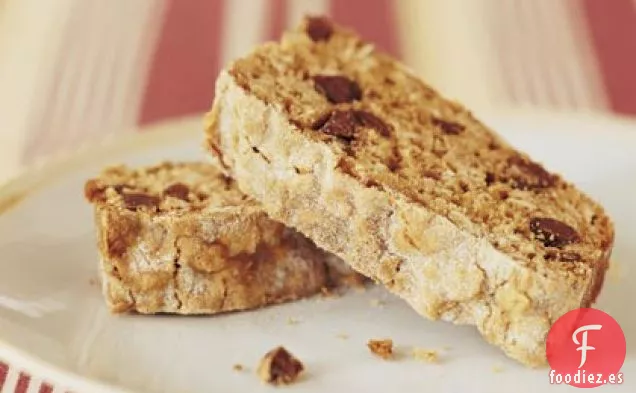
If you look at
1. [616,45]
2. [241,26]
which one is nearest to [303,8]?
[241,26]

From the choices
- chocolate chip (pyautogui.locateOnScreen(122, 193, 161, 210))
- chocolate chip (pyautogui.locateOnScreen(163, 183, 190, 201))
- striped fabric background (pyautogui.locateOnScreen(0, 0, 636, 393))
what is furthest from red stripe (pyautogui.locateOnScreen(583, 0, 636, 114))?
chocolate chip (pyautogui.locateOnScreen(122, 193, 161, 210))

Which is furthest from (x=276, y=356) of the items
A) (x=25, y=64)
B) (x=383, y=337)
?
(x=25, y=64)

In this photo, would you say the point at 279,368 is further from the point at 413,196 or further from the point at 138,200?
the point at 138,200

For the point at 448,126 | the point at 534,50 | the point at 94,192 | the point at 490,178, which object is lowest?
the point at 94,192

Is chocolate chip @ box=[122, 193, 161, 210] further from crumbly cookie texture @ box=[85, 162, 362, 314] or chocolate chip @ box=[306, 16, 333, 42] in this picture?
chocolate chip @ box=[306, 16, 333, 42]

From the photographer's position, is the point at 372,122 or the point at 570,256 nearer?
the point at 570,256

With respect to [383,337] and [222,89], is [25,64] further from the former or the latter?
[383,337]

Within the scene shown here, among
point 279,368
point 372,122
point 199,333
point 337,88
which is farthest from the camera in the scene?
point 337,88
